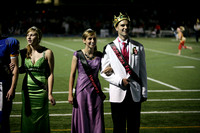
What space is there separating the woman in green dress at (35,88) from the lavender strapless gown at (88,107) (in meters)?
0.48

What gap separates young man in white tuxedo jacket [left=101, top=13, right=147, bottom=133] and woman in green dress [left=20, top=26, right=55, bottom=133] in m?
1.07

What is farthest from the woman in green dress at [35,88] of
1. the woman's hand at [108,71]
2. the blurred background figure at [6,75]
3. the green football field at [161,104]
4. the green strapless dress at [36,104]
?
the green football field at [161,104]

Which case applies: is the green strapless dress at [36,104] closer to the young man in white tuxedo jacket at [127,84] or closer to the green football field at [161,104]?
the young man in white tuxedo jacket at [127,84]

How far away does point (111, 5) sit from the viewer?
5959 centimetres

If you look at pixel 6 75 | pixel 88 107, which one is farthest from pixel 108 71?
pixel 6 75

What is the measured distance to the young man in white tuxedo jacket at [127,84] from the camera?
5.08 metres

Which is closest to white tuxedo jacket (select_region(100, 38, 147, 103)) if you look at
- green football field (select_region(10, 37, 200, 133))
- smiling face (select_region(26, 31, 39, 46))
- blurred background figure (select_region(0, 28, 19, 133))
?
smiling face (select_region(26, 31, 39, 46))

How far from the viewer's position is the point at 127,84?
5023 millimetres

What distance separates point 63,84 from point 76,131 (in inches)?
277

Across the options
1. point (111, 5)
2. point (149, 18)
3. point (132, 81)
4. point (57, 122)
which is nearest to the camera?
point (132, 81)

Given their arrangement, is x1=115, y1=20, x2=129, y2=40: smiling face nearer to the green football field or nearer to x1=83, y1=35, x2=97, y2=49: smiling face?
x1=83, y1=35, x2=97, y2=49: smiling face

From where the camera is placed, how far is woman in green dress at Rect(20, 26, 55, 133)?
18.6 feet

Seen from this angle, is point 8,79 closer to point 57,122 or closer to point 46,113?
point 46,113

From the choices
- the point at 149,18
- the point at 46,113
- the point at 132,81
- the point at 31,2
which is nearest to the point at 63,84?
the point at 46,113
